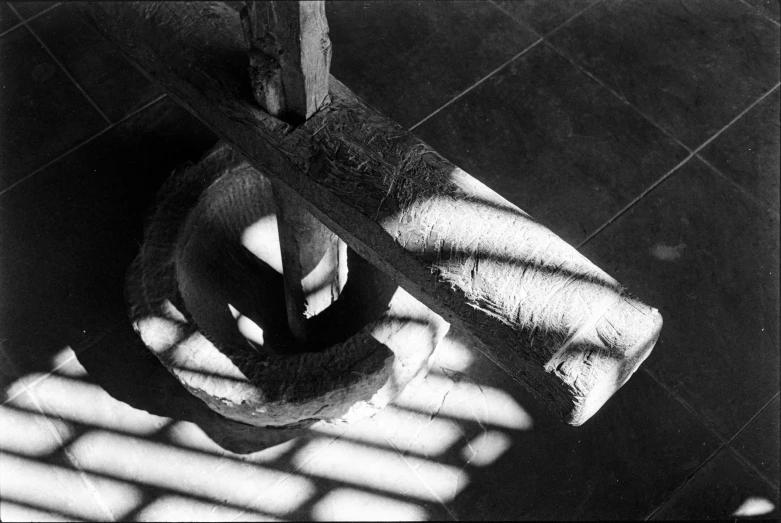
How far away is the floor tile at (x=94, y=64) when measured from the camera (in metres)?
2.89

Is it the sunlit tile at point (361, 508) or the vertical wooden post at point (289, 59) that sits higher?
the vertical wooden post at point (289, 59)

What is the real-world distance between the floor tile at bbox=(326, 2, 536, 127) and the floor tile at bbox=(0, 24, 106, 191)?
105 cm

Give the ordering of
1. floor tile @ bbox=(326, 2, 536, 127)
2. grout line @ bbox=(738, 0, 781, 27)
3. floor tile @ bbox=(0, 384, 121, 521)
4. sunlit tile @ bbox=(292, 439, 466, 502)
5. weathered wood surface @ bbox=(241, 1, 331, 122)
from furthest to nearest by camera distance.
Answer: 1. grout line @ bbox=(738, 0, 781, 27)
2. floor tile @ bbox=(326, 2, 536, 127)
3. sunlit tile @ bbox=(292, 439, 466, 502)
4. floor tile @ bbox=(0, 384, 121, 521)
5. weathered wood surface @ bbox=(241, 1, 331, 122)

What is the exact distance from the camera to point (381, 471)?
7.66 ft

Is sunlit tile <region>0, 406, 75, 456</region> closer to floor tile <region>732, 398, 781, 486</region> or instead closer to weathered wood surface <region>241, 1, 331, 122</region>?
weathered wood surface <region>241, 1, 331, 122</region>

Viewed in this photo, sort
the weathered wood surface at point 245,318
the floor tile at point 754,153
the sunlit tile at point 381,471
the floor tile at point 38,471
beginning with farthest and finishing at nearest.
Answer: the floor tile at point 754,153, the sunlit tile at point 381,471, the floor tile at point 38,471, the weathered wood surface at point 245,318

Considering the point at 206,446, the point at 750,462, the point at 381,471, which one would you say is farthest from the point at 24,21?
the point at 750,462

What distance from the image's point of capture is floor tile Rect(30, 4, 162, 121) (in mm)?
2893

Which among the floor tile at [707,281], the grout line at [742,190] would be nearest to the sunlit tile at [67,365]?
the floor tile at [707,281]

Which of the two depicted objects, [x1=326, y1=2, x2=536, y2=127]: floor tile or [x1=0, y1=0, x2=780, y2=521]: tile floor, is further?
[x1=326, y1=2, x2=536, y2=127]: floor tile

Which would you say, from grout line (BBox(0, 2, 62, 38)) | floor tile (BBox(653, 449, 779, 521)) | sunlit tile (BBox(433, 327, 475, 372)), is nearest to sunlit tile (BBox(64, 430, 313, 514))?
sunlit tile (BBox(433, 327, 475, 372))

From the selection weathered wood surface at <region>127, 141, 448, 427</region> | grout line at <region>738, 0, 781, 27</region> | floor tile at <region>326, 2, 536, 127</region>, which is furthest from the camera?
grout line at <region>738, 0, 781, 27</region>

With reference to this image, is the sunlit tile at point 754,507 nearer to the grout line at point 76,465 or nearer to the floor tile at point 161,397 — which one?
the floor tile at point 161,397

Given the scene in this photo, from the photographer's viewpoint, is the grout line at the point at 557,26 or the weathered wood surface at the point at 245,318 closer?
the weathered wood surface at the point at 245,318
